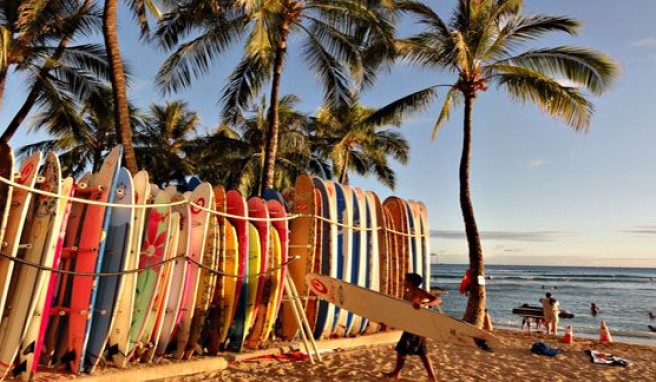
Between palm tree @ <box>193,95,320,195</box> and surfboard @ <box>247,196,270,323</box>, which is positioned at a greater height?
palm tree @ <box>193,95,320,195</box>

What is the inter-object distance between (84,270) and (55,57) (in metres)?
9.68

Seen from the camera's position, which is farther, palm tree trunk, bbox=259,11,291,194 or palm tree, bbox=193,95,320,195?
palm tree, bbox=193,95,320,195

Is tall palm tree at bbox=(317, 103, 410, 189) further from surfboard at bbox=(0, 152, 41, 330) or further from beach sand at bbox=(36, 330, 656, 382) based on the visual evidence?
surfboard at bbox=(0, 152, 41, 330)

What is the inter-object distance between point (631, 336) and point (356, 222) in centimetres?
1666

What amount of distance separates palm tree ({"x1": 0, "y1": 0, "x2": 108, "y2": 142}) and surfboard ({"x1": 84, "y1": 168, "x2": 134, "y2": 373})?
779cm

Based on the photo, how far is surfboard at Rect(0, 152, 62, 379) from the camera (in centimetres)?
430

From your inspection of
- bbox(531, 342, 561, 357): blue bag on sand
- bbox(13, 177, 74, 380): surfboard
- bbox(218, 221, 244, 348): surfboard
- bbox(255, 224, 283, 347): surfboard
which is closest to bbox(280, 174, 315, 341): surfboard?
bbox(255, 224, 283, 347): surfboard

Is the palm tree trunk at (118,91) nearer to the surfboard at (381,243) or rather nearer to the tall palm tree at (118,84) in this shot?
the tall palm tree at (118,84)

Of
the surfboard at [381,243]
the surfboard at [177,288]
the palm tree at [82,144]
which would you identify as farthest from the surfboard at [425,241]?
the palm tree at [82,144]

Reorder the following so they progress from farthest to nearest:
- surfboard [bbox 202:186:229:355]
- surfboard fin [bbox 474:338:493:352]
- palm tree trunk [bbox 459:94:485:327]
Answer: palm tree trunk [bbox 459:94:485:327]
surfboard [bbox 202:186:229:355]
surfboard fin [bbox 474:338:493:352]

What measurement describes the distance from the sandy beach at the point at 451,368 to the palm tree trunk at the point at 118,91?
14.6 ft

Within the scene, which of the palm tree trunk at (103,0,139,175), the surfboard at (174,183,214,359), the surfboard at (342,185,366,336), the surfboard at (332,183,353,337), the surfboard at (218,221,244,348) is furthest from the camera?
the palm tree trunk at (103,0,139,175)

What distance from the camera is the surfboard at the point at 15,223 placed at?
4188 mm

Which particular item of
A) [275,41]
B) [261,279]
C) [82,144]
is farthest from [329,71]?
[82,144]
